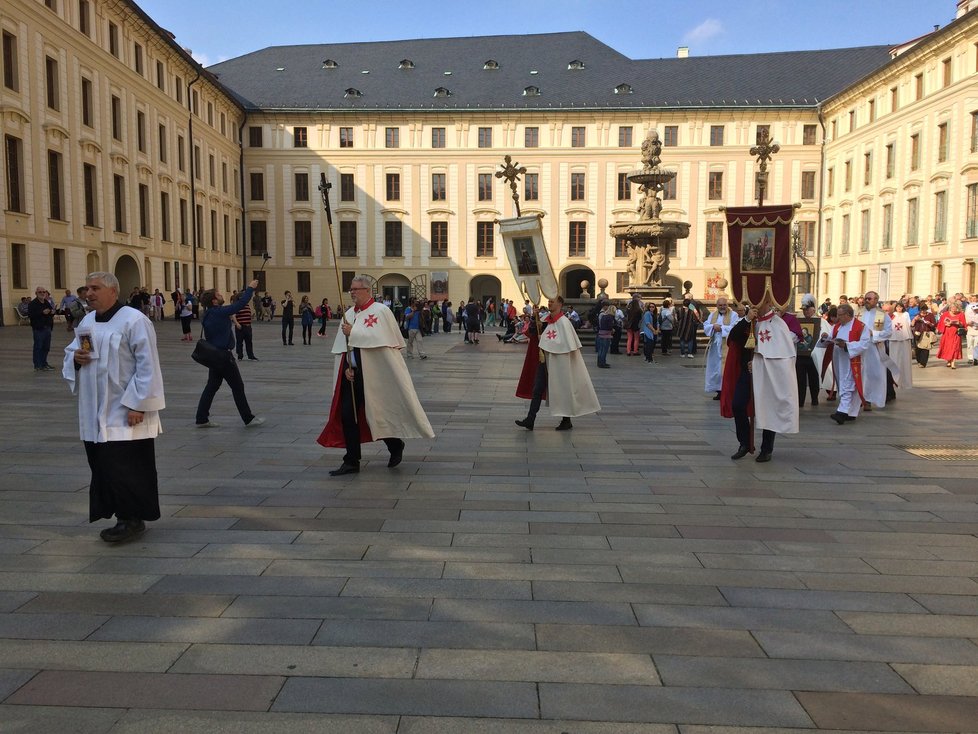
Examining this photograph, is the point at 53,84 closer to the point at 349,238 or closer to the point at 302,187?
the point at 302,187

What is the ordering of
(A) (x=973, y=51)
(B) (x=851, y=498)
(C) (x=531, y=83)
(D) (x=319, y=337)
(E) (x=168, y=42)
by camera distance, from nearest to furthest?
1. (B) (x=851, y=498)
2. (D) (x=319, y=337)
3. (A) (x=973, y=51)
4. (E) (x=168, y=42)
5. (C) (x=531, y=83)

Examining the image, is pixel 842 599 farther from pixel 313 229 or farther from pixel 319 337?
pixel 313 229

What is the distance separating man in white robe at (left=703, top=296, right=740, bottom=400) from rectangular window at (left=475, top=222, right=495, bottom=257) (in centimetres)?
4235

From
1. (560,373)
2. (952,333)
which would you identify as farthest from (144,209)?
(560,373)

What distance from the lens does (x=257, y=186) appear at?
56.9 m

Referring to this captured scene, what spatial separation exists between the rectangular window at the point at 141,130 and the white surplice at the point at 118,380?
38504 millimetres

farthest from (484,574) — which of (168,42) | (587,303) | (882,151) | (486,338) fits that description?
(882,151)

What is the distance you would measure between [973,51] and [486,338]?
1006 inches

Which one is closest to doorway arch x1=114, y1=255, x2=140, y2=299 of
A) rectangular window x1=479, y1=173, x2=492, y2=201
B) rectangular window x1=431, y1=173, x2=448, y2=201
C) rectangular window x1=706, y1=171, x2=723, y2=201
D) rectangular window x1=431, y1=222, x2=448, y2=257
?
rectangular window x1=431, y1=222, x2=448, y2=257

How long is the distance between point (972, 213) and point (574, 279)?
85.1 feet

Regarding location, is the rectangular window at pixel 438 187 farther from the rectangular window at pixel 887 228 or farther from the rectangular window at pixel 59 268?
the rectangular window at pixel 59 268

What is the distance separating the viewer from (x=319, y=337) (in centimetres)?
3247

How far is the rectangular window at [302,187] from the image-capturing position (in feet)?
185

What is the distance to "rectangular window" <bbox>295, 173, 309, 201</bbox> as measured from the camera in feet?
185
